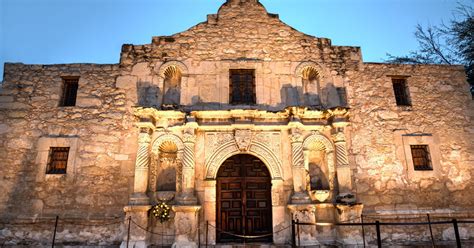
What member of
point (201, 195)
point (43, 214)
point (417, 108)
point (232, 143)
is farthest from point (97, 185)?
point (417, 108)

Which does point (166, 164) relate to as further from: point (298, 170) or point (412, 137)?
point (412, 137)

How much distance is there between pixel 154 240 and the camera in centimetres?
711

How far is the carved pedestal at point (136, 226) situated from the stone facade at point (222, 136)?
3cm

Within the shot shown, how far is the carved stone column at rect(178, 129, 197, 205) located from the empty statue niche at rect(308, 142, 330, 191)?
3.13m

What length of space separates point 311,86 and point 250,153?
2.84 m

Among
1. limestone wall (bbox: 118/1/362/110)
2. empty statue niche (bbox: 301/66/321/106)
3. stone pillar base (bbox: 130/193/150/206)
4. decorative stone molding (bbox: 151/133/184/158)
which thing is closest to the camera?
stone pillar base (bbox: 130/193/150/206)

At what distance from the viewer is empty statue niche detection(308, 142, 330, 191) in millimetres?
7896

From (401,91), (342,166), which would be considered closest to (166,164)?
(342,166)

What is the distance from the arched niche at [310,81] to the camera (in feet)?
27.9

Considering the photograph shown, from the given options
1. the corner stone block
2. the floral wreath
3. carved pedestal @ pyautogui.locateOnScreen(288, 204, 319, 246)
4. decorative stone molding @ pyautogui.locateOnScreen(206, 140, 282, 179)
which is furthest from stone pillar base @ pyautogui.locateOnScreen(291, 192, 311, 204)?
the corner stone block

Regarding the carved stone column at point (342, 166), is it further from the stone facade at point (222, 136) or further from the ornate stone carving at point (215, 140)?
the ornate stone carving at point (215, 140)

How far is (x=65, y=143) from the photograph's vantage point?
7.77 m

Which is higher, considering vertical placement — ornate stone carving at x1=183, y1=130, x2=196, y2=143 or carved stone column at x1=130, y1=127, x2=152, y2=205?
ornate stone carving at x1=183, y1=130, x2=196, y2=143

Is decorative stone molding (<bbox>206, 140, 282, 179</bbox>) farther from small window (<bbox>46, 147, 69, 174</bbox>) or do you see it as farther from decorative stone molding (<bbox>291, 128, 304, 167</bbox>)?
small window (<bbox>46, 147, 69, 174</bbox>)
